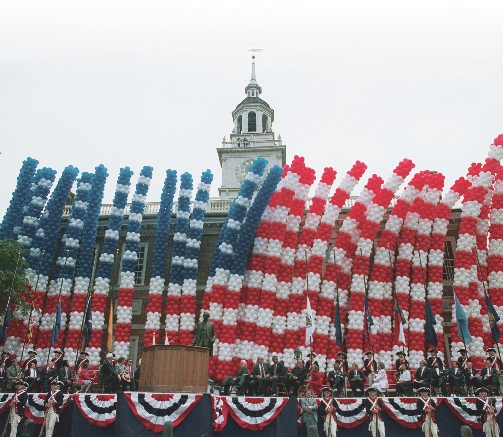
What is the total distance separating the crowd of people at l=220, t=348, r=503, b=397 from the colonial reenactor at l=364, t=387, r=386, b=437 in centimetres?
160

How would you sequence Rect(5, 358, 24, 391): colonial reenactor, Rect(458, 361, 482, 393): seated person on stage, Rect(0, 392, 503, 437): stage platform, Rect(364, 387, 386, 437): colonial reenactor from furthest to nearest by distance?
Rect(458, 361, 482, 393): seated person on stage
Rect(5, 358, 24, 391): colonial reenactor
Rect(364, 387, 386, 437): colonial reenactor
Rect(0, 392, 503, 437): stage platform

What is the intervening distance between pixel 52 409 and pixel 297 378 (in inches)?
272

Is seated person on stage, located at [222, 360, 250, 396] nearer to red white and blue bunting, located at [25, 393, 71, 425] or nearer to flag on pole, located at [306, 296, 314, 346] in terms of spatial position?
flag on pole, located at [306, 296, 314, 346]

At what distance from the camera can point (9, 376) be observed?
45.8 ft

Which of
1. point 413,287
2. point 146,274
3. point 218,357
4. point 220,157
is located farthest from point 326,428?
point 220,157

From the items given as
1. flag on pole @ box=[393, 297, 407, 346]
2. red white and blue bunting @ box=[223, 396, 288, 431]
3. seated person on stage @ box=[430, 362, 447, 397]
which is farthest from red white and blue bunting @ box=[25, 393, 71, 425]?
flag on pole @ box=[393, 297, 407, 346]

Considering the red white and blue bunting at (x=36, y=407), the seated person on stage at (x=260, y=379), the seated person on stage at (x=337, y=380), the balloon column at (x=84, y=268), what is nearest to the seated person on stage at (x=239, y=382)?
the seated person on stage at (x=260, y=379)

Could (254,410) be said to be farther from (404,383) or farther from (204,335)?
(404,383)

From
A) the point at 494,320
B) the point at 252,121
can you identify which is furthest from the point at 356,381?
the point at 252,121

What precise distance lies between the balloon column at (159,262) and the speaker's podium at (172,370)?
787cm

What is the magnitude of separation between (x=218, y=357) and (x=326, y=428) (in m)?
6.79

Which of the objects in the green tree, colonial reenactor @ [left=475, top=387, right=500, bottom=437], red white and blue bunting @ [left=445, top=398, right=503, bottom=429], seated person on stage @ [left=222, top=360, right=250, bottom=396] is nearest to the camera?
colonial reenactor @ [left=475, top=387, right=500, bottom=437]

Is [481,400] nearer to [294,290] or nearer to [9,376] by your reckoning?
[294,290]

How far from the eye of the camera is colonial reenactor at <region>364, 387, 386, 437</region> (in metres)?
11.8
